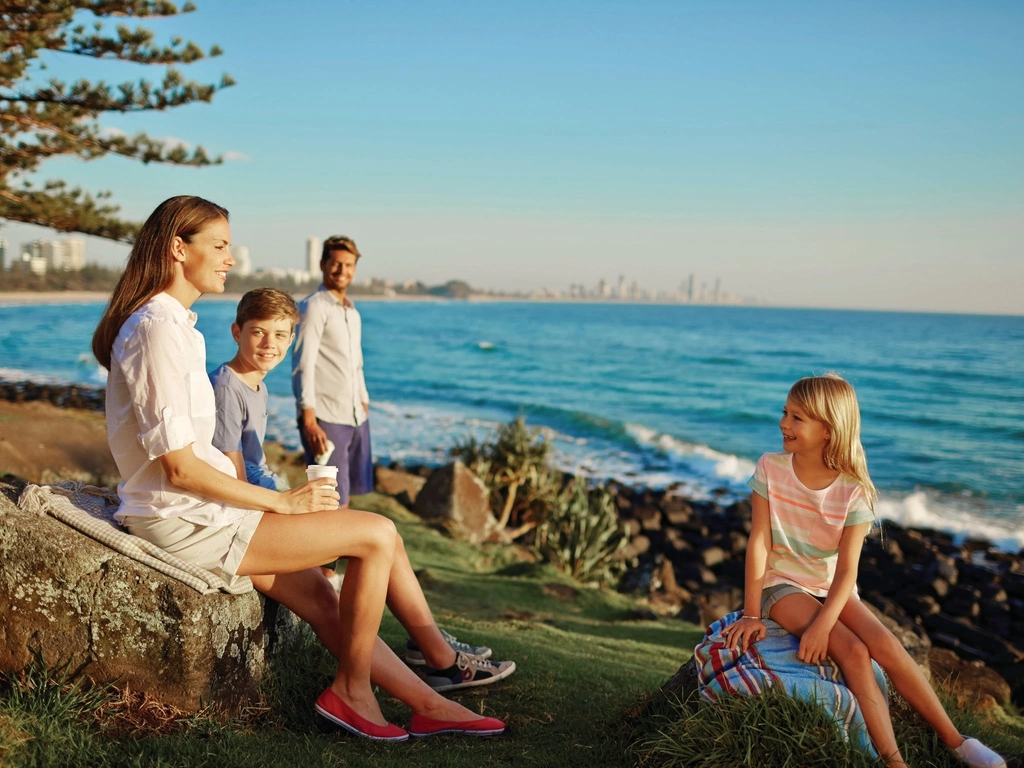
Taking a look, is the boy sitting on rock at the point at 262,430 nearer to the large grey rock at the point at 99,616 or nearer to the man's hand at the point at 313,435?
the large grey rock at the point at 99,616

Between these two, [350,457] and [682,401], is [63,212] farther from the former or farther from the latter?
[682,401]

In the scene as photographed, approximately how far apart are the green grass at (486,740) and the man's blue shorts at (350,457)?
4.74ft

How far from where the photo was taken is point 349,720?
3393 mm

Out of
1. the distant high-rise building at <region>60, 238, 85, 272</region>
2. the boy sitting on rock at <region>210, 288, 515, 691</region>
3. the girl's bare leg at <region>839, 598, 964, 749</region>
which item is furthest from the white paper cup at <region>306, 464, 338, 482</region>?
the distant high-rise building at <region>60, 238, 85, 272</region>

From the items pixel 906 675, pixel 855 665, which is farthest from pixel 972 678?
pixel 855 665

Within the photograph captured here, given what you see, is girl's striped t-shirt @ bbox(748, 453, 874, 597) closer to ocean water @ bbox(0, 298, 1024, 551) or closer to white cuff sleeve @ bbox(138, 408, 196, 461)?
white cuff sleeve @ bbox(138, 408, 196, 461)

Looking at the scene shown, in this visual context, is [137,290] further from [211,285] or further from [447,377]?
[447,377]

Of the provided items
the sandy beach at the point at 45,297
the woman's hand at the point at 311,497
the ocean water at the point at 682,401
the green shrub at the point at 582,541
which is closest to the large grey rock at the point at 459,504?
the green shrub at the point at 582,541

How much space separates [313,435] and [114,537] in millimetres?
2726

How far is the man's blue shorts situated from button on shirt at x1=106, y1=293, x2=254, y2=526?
2.71 meters

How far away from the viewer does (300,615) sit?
11.7 feet

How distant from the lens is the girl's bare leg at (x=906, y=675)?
3186mm

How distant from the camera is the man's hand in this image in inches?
230

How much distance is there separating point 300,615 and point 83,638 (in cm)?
84
